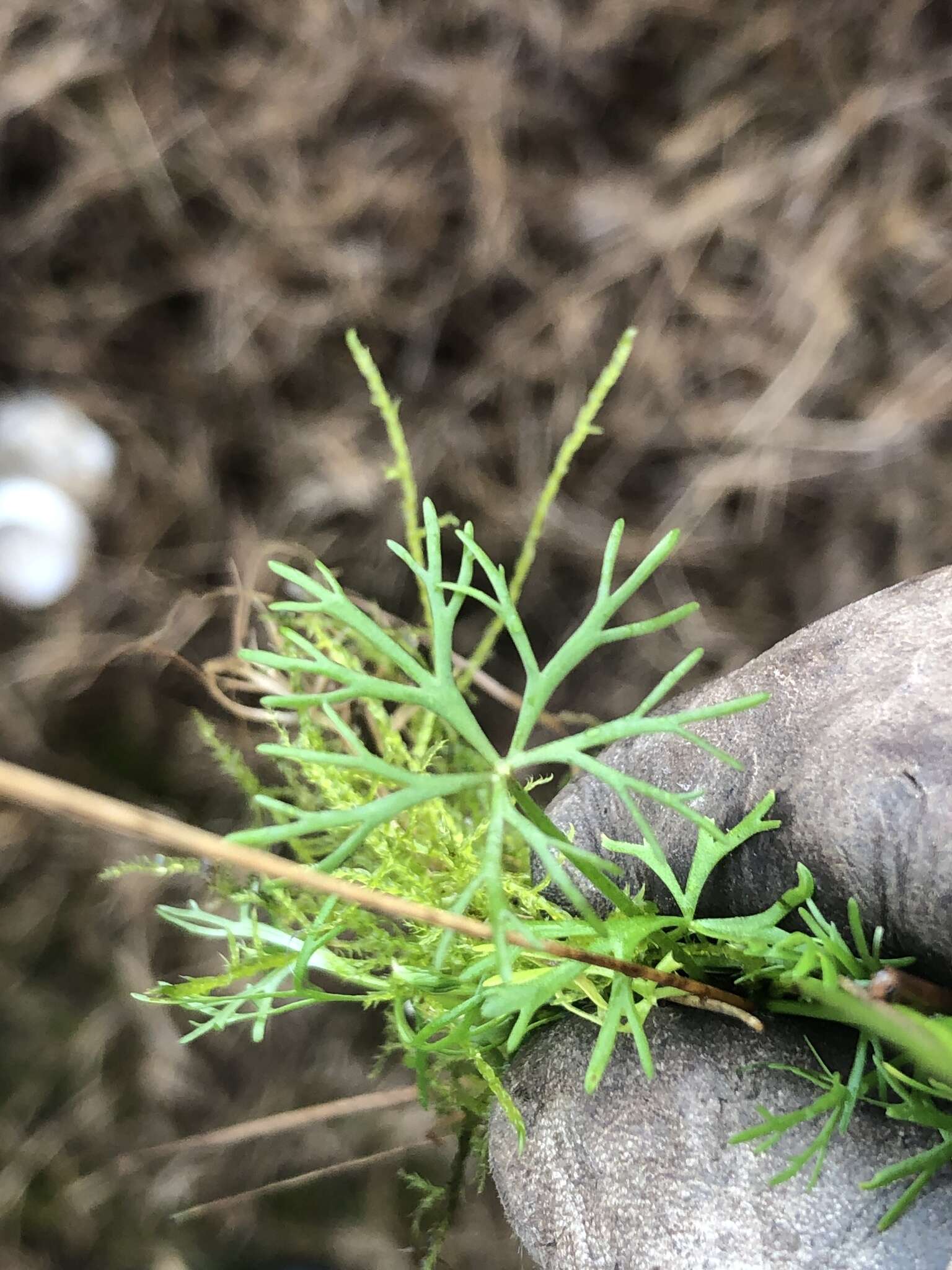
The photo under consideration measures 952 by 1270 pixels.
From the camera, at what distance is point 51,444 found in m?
1.15

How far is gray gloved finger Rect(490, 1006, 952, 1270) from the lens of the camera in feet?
1.47

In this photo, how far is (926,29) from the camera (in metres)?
1.05

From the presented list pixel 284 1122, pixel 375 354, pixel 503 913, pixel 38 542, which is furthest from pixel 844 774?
pixel 38 542

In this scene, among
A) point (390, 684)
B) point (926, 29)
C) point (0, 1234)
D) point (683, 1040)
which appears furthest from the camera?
point (0, 1234)

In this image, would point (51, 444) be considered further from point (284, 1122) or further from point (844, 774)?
point (844, 774)

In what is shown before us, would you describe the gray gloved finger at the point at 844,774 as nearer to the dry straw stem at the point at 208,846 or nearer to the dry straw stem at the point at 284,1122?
the dry straw stem at the point at 208,846

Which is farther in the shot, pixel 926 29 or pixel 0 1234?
pixel 0 1234

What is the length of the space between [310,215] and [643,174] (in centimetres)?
42

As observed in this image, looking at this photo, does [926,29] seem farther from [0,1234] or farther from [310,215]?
[0,1234]

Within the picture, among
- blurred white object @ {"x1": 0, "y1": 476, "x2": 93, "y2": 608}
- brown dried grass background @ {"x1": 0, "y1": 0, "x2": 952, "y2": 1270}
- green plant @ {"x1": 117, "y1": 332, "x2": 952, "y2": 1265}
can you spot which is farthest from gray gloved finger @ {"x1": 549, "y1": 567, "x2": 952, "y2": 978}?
blurred white object @ {"x1": 0, "y1": 476, "x2": 93, "y2": 608}

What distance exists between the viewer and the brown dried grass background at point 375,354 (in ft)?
3.53

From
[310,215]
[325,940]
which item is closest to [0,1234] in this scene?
[325,940]

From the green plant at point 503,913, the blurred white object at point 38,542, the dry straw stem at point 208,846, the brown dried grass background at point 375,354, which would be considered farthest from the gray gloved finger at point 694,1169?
the blurred white object at point 38,542

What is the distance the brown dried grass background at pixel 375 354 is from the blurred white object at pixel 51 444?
3 centimetres
